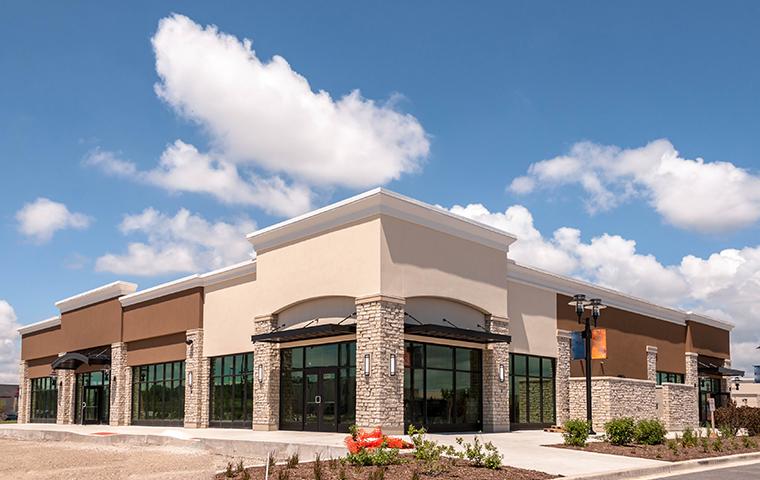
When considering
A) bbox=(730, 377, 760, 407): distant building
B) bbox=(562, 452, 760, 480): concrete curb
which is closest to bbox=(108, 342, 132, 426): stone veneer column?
bbox=(562, 452, 760, 480): concrete curb

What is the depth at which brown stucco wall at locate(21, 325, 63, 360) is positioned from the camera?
1855 inches

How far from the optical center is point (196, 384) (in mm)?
33875

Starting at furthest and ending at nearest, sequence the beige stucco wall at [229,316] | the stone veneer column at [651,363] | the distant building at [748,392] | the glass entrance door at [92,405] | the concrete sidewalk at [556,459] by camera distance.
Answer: the distant building at [748,392]
the glass entrance door at [92,405]
the stone veneer column at [651,363]
the beige stucco wall at [229,316]
the concrete sidewalk at [556,459]

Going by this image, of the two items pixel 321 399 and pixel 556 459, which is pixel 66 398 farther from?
pixel 556 459

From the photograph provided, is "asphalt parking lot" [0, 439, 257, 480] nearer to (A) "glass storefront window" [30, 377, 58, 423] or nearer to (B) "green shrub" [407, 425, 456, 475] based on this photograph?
(B) "green shrub" [407, 425, 456, 475]

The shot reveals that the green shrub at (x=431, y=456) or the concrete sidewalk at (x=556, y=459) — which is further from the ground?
the green shrub at (x=431, y=456)

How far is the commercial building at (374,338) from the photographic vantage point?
989 inches

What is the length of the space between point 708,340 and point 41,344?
40165 millimetres

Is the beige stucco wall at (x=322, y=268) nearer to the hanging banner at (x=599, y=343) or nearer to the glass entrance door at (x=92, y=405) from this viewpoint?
the hanging banner at (x=599, y=343)

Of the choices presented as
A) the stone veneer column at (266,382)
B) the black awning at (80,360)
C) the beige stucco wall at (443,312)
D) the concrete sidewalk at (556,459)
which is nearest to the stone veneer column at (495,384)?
the beige stucco wall at (443,312)

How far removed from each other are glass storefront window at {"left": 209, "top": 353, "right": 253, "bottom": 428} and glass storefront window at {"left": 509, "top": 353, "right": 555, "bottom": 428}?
10352 mm

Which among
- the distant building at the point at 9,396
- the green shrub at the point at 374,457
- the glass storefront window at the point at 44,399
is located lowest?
the distant building at the point at 9,396

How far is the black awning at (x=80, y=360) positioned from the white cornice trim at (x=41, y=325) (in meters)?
6.27

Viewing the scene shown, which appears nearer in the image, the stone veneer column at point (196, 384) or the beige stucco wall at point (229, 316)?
the beige stucco wall at point (229, 316)
